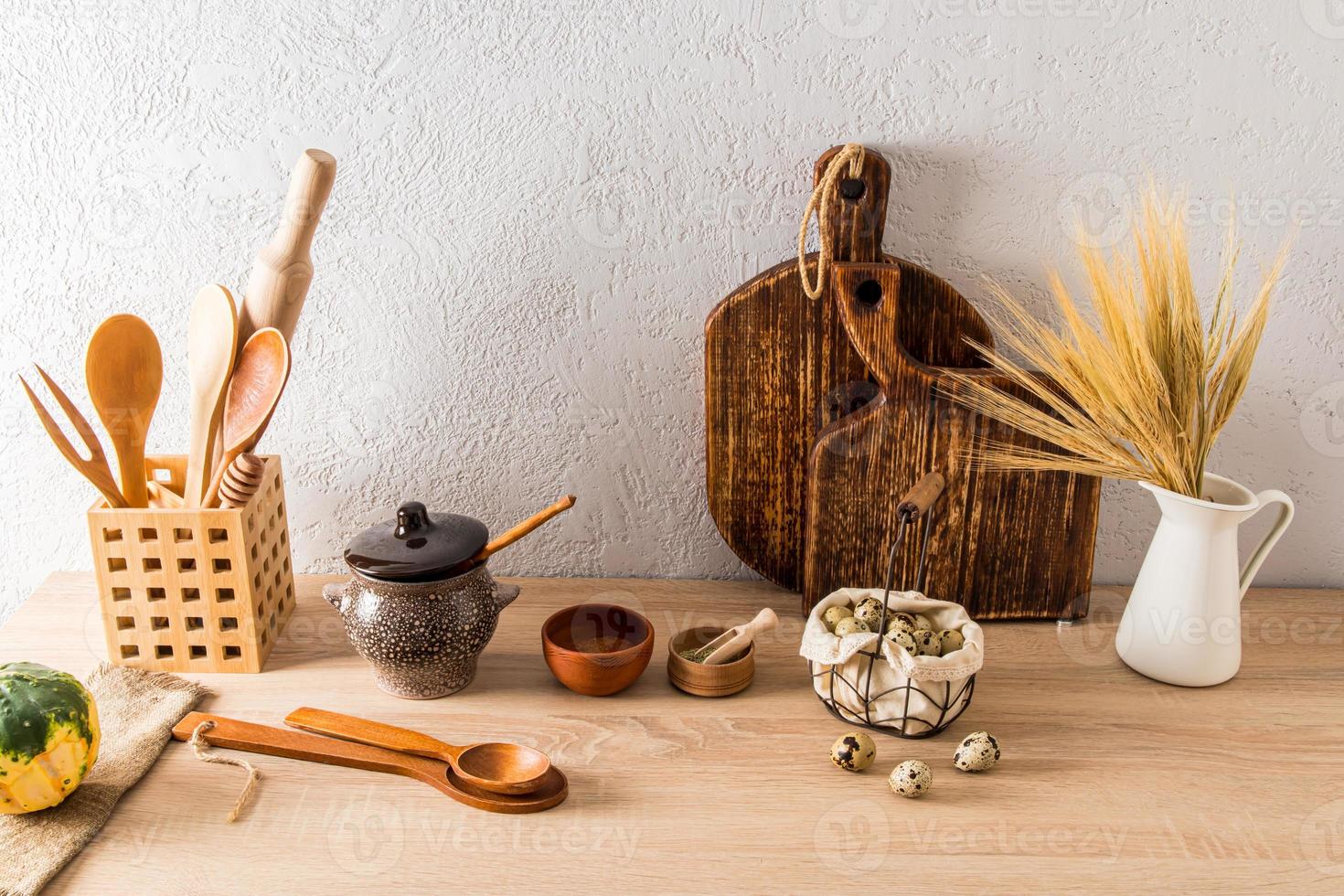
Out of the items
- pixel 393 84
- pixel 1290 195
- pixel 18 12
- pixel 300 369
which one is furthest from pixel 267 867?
pixel 1290 195

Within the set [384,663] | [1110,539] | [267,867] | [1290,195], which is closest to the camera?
[267,867]

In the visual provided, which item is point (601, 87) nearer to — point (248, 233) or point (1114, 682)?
point (248, 233)

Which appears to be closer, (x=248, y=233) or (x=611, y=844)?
(x=611, y=844)

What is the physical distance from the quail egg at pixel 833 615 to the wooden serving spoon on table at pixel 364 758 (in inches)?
9.1

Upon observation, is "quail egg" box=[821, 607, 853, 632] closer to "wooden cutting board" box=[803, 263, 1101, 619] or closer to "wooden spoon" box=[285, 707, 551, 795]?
"wooden cutting board" box=[803, 263, 1101, 619]

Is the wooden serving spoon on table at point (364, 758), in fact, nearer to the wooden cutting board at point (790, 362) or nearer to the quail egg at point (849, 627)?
the quail egg at point (849, 627)

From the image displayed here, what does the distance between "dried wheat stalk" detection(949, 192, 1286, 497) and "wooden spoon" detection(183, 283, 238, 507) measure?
0.60m

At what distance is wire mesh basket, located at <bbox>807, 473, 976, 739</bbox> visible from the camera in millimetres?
729

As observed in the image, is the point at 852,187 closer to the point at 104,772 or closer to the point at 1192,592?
the point at 1192,592

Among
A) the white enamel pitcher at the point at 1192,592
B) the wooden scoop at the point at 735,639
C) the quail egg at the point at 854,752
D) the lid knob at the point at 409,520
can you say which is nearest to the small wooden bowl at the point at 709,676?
the wooden scoop at the point at 735,639

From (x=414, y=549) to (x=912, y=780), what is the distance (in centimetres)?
40

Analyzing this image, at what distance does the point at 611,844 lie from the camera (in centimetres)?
64

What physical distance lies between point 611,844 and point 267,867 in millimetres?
215

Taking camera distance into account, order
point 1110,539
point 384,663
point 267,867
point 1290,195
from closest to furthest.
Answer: point 267,867 → point 384,663 → point 1290,195 → point 1110,539
